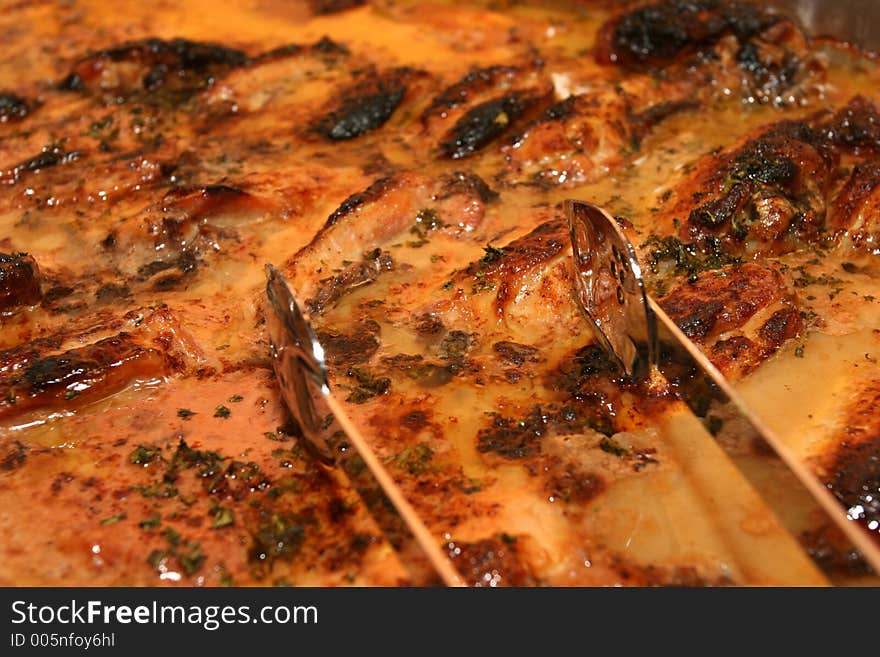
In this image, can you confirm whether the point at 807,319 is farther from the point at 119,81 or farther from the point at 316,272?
the point at 119,81

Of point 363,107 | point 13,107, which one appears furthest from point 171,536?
point 13,107

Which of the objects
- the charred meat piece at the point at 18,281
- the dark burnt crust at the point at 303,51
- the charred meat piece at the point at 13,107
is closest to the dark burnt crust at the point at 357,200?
the charred meat piece at the point at 18,281

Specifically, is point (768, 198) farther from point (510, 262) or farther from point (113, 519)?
point (113, 519)

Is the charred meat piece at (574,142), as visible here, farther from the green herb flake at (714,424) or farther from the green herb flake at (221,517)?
the green herb flake at (221,517)

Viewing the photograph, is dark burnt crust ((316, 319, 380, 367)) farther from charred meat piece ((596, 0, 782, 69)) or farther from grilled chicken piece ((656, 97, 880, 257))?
charred meat piece ((596, 0, 782, 69))

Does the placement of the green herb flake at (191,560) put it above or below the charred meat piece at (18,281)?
below

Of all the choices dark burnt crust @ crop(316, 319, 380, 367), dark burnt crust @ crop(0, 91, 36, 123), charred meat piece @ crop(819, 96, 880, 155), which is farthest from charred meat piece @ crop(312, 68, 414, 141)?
charred meat piece @ crop(819, 96, 880, 155)
